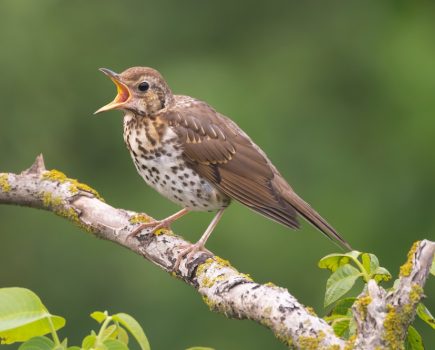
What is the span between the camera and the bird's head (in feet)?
16.4

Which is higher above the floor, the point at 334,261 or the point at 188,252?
the point at 334,261

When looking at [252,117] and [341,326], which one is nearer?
[341,326]

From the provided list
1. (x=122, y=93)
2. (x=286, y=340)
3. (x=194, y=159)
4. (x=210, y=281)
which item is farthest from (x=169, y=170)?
(x=286, y=340)

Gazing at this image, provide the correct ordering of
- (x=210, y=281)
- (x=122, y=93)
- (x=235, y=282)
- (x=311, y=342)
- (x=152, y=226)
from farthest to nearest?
1. (x=122, y=93)
2. (x=152, y=226)
3. (x=210, y=281)
4. (x=235, y=282)
5. (x=311, y=342)

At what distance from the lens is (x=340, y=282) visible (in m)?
3.04

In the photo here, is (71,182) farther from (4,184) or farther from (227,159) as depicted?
(227,159)

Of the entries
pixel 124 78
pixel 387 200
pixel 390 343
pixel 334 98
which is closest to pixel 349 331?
pixel 390 343

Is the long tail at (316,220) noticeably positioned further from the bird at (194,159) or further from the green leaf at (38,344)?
the green leaf at (38,344)

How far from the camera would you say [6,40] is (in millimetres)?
8719

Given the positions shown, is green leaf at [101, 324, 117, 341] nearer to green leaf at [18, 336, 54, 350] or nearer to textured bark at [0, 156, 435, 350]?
green leaf at [18, 336, 54, 350]

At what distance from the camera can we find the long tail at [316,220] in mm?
4578

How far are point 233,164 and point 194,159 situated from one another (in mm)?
212

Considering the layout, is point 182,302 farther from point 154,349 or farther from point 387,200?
point 387,200

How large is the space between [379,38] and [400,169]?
1.43m
